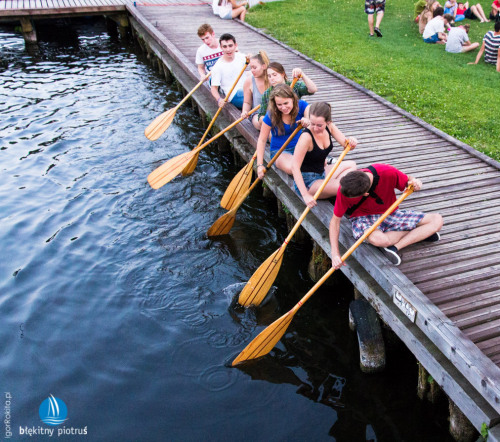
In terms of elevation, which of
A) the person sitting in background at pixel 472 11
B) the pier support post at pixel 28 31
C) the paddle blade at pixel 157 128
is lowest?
the paddle blade at pixel 157 128

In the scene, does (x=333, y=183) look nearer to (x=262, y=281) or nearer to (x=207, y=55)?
(x=262, y=281)

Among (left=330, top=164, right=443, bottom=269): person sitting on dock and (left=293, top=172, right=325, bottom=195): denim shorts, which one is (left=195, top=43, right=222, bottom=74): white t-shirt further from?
(left=330, top=164, right=443, bottom=269): person sitting on dock

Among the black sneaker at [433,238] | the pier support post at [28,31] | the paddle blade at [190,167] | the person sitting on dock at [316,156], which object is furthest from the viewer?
the pier support post at [28,31]

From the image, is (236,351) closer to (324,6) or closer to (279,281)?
(279,281)

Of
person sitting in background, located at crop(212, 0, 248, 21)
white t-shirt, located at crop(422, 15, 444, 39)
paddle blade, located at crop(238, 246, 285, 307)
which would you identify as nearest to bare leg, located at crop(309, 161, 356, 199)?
paddle blade, located at crop(238, 246, 285, 307)

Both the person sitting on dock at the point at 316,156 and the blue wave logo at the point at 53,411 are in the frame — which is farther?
the person sitting on dock at the point at 316,156

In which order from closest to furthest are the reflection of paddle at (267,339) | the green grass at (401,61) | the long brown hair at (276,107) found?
the reflection of paddle at (267,339) < the long brown hair at (276,107) < the green grass at (401,61)

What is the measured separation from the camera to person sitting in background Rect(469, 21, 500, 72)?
1297cm

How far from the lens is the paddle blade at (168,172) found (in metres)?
8.94

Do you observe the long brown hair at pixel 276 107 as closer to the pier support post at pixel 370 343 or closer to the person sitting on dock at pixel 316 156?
the person sitting on dock at pixel 316 156

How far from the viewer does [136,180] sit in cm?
979

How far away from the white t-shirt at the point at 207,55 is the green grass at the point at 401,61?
3377mm

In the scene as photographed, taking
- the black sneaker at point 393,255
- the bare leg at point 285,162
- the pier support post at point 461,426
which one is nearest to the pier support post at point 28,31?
the bare leg at point 285,162

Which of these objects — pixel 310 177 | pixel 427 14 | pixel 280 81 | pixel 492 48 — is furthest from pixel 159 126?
pixel 427 14
